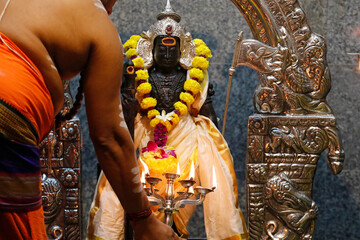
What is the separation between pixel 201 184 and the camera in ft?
13.3

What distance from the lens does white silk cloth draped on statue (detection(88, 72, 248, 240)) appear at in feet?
12.7

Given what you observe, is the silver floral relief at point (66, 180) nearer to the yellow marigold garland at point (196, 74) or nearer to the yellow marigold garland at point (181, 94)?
the yellow marigold garland at point (181, 94)

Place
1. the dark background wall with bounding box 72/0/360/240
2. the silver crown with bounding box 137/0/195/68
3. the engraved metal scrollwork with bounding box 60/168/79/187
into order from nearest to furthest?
the engraved metal scrollwork with bounding box 60/168/79/187 → the silver crown with bounding box 137/0/195/68 → the dark background wall with bounding box 72/0/360/240

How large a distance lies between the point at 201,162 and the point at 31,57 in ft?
9.59

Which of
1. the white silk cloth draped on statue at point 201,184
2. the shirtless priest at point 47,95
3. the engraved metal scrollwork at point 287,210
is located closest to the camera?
the shirtless priest at point 47,95

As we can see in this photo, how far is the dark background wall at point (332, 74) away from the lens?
4.99 m

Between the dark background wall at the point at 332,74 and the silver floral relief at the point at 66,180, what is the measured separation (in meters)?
1.06

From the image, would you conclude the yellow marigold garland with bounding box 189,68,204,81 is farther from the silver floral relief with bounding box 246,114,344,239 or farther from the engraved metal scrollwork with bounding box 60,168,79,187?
the engraved metal scrollwork with bounding box 60,168,79,187

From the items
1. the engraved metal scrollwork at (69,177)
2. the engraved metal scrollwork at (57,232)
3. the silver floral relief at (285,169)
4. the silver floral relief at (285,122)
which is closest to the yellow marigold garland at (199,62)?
the silver floral relief at (285,122)

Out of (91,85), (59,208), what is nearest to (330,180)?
(59,208)

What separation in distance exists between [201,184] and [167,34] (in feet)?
3.70

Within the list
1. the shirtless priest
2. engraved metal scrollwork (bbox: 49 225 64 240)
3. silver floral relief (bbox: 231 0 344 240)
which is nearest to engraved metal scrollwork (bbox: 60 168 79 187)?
engraved metal scrollwork (bbox: 49 225 64 240)

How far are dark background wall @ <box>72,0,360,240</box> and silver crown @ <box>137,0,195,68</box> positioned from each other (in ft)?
2.56

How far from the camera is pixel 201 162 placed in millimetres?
4023
